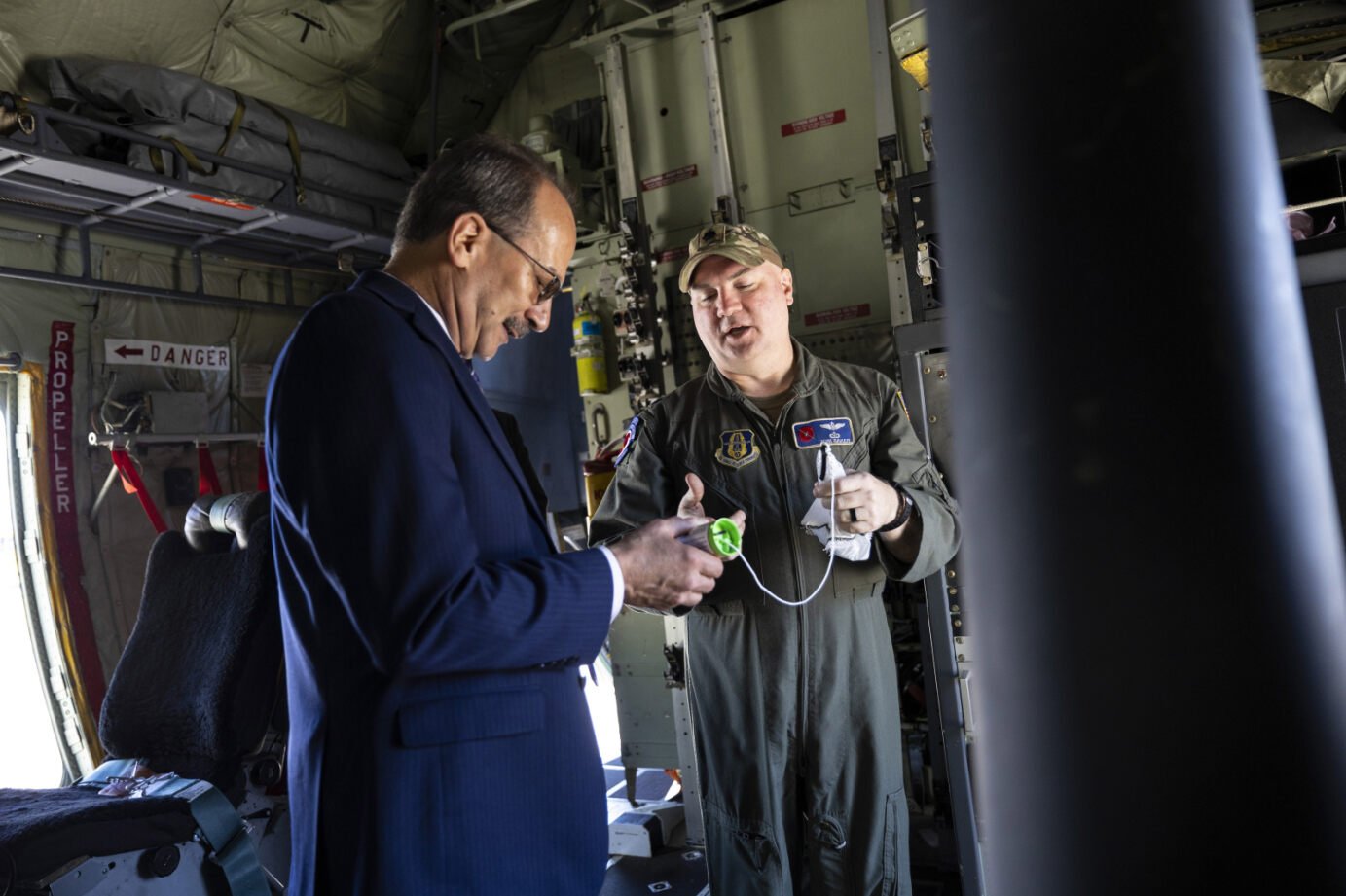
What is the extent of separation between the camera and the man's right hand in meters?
1.52

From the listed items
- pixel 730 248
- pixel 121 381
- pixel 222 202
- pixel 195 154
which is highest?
pixel 195 154

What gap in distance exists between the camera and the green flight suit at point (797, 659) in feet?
7.43

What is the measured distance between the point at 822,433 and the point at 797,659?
0.59m

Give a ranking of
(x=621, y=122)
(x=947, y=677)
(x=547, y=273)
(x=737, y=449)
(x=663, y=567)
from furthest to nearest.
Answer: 1. (x=621, y=122)
2. (x=947, y=677)
3. (x=737, y=449)
4. (x=547, y=273)
5. (x=663, y=567)

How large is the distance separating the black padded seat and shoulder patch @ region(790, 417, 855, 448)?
5.40 feet

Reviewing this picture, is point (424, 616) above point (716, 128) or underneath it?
underneath

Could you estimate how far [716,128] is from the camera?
4086mm

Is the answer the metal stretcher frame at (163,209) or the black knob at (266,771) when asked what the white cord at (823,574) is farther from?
the metal stretcher frame at (163,209)

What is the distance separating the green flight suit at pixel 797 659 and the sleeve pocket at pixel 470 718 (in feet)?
3.34

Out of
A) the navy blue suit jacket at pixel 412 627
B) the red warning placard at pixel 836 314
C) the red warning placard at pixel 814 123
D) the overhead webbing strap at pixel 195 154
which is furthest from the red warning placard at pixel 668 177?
the navy blue suit jacket at pixel 412 627

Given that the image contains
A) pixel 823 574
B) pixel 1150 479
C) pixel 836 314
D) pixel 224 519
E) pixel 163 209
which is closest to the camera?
pixel 1150 479

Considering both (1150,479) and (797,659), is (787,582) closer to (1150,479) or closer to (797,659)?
(797,659)

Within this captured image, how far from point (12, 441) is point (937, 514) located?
4678 mm

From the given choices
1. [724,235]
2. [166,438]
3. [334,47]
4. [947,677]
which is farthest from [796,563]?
[334,47]
